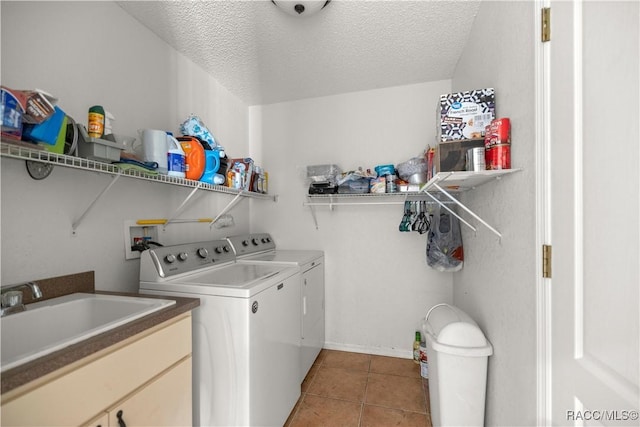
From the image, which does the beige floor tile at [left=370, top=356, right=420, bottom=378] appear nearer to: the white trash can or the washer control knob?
the white trash can

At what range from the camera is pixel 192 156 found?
169 centimetres

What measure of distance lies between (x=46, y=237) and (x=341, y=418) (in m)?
1.96

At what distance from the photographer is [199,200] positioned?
2221mm

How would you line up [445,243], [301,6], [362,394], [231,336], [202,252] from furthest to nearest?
[445,243] < [362,394] < [202,252] < [301,6] < [231,336]

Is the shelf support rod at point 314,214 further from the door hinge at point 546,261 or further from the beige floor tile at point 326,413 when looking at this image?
the door hinge at point 546,261

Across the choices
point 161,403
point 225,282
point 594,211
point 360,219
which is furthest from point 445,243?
point 161,403

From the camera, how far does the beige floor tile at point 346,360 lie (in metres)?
2.44

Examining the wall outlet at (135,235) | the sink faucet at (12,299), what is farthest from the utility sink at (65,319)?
the wall outlet at (135,235)

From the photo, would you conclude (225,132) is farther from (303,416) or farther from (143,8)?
(303,416)

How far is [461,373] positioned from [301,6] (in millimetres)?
2216

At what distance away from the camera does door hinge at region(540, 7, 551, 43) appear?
37.5 inches

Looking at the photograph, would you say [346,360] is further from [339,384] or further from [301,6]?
[301,6]

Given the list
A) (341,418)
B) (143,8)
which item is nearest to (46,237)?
(143,8)

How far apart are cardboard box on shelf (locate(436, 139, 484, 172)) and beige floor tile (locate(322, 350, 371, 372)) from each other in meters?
1.90
